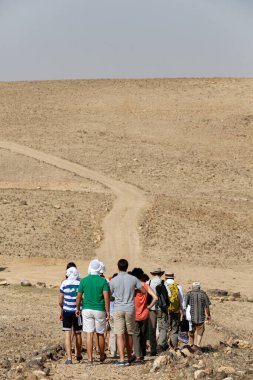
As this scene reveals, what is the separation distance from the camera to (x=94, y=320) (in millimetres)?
17672

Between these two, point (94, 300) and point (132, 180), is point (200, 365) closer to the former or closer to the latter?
point (94, 300)

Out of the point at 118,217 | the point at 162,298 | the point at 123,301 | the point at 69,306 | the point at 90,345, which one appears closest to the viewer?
the point at 123,301

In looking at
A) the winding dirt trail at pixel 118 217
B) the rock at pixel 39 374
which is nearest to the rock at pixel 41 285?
the winding dirt trail at pixel 118 217

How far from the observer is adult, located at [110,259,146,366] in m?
17.5

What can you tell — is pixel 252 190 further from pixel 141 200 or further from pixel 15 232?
pixel 15 232

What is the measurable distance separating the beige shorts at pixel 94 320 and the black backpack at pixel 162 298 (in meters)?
1.92

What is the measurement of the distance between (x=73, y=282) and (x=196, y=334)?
3.92 metres

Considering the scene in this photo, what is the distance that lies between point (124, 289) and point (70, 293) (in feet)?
3.40

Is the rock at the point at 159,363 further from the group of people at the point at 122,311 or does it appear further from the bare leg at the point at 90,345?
the bare leg at the point at 90,345

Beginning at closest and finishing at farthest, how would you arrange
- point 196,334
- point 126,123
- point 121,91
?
point 196,334 < point 126,123 < point 121,91

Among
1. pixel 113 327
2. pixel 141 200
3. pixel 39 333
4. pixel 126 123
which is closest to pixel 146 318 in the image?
pixel 113 327

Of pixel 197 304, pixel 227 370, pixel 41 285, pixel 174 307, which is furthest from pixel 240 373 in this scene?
pixel 41 285

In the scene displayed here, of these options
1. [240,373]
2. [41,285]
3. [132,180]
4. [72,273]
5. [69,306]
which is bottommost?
[240,373]

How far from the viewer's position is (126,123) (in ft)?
233
